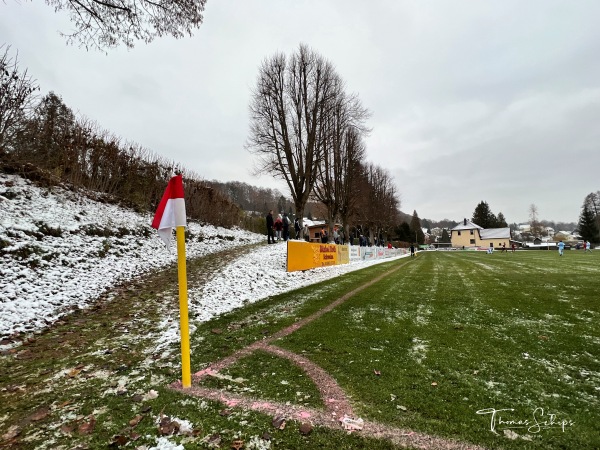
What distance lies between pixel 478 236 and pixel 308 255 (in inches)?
3826

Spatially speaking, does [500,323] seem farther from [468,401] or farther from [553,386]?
[468,401]

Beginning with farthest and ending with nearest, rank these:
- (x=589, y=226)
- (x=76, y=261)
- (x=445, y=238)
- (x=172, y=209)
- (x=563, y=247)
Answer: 1. (x=445, y=238)
2. (x=589, y=226)
3. (x=563, y=247)
4. (x=76, y=261)
5. (x=172, y=209)

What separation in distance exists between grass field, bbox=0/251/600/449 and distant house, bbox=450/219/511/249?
97.2 meters

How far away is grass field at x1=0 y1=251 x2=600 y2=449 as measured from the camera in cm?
271

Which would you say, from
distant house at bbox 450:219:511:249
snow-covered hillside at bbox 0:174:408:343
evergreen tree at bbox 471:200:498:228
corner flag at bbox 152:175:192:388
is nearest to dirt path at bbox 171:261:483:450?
corner flag at bbox 152:175:192:388

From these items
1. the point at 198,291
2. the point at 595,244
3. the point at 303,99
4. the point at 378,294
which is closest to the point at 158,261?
the point at 198,291

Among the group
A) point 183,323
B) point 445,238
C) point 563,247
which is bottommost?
point 563,247

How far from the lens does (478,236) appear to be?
9588 centimetres

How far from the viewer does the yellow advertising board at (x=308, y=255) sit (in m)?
13.4

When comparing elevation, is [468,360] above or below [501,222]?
below

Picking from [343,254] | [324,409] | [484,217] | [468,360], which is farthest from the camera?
[484,217]

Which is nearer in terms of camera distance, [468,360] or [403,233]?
[468,360]

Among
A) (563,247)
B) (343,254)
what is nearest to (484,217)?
(563,247)

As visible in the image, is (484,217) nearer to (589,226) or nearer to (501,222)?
(501,222)
